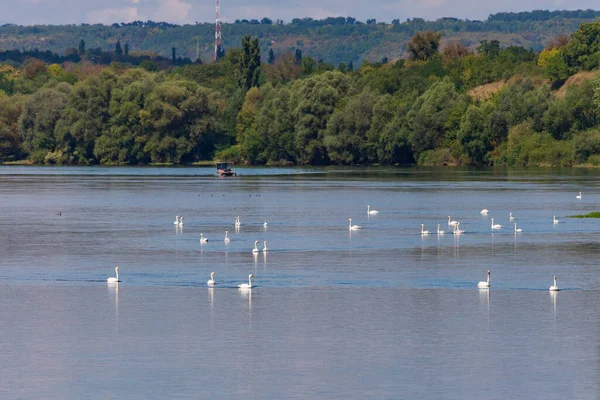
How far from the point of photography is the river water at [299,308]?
2553cm

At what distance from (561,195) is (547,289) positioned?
173 ft

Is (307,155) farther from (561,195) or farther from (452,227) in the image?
(452,227)

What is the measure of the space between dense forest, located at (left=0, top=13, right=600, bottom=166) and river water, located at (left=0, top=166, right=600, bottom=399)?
82.2 m

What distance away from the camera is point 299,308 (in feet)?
113

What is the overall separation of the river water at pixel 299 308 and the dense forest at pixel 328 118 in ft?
270

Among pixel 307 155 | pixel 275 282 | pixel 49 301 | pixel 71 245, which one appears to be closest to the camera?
pixel 49 301

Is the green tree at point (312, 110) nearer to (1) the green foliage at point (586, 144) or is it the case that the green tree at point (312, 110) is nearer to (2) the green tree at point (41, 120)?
(1) the green foliage at point (586, 144)

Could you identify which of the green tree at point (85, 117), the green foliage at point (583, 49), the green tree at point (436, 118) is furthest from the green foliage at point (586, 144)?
the green tree at point (85, 117)

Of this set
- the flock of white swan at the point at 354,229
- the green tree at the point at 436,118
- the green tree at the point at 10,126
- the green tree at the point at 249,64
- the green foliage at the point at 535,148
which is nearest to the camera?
the flock of white swan at the point at 354,229

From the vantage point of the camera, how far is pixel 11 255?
160 feet

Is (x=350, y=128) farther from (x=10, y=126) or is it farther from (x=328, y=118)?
(x=10, y=126)

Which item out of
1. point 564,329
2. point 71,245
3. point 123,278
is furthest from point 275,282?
point 71,245

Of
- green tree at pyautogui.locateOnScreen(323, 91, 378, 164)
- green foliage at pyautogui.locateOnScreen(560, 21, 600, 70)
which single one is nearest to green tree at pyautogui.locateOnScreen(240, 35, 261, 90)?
green tree at pyautogui.locateOnScreen(323, 91, 378, 164)

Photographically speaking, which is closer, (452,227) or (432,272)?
(432,272)
